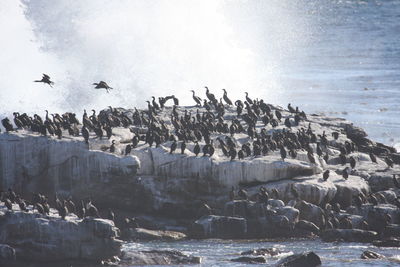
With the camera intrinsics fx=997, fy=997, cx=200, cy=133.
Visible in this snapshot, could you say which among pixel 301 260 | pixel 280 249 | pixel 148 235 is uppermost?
pixel 148 235

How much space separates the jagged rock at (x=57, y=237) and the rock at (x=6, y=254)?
1.46 feet

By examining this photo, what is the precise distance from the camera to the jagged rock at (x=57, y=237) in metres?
A: 34.8

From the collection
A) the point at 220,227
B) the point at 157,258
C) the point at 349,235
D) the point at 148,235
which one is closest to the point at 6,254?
the point at 157,258

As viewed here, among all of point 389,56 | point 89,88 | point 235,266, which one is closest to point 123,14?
point 89,88

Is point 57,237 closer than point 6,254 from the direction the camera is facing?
No

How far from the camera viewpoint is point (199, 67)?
3041 inches

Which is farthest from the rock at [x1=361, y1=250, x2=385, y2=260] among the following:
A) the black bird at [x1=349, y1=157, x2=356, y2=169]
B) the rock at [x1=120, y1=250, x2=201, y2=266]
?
the black bird at [x1=349, y1=157, x2=356, y2=169]

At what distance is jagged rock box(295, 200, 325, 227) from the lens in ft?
134

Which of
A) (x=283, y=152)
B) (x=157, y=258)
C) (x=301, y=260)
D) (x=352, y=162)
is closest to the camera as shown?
(x=301, y=260)

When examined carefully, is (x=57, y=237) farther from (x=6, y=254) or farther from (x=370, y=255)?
(x=370, y=255)

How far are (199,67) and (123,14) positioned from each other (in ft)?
24.6

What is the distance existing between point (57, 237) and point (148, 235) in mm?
5780

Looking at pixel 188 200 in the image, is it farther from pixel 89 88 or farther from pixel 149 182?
pixel 89 88

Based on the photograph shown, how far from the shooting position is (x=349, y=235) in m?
39.7
